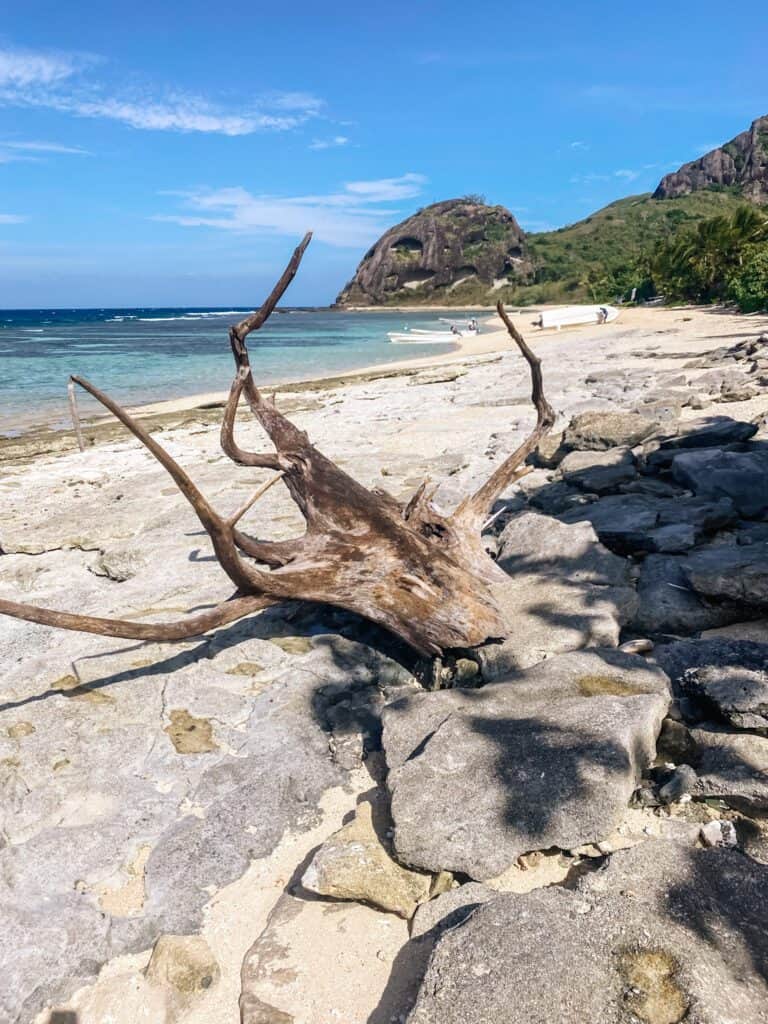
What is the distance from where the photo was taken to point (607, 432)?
7848 millimetres

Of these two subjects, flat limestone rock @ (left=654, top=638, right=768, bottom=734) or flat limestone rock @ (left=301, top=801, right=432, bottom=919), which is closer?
flat limestone rock @ (left=301, top=801, right=432, bottom=919)

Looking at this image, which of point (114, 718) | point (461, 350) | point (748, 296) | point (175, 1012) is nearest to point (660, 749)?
point (175, 1012)

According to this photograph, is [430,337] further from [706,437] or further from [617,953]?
[617,953]

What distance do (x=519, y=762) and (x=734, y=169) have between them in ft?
493

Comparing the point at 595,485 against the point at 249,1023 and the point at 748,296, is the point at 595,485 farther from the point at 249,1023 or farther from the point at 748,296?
the point at 748,296

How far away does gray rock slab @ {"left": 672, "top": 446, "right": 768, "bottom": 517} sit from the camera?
5.45 metres

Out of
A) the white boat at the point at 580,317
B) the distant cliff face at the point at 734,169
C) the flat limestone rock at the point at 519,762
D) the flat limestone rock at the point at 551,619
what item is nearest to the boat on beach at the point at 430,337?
the white boat at the point at 580,317

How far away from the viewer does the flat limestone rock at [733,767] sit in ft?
8.78

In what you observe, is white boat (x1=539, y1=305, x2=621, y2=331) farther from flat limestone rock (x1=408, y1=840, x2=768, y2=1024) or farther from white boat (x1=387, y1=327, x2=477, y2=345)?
flat limestone rock (x1=408, y1=840, x2=768, y2=1024)

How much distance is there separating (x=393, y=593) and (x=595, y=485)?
307cm

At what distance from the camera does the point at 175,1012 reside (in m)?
2.29

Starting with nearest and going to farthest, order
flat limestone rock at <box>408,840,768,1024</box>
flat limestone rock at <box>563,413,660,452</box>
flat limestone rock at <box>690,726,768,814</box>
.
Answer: flat limestone rock at <box>408,840,768,1024</box> → flat limestone rock at <box>690,726,768,814</box> → flat limestone rock at <box>563,413,660,452</box>

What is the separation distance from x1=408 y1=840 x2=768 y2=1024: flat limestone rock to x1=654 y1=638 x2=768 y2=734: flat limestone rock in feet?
2.74

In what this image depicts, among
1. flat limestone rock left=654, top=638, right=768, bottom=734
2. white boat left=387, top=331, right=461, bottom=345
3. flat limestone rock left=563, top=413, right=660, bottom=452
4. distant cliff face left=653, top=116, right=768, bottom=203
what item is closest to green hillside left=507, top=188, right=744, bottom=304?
distant cliff face left=653, top=116, right=768, bottom=203
